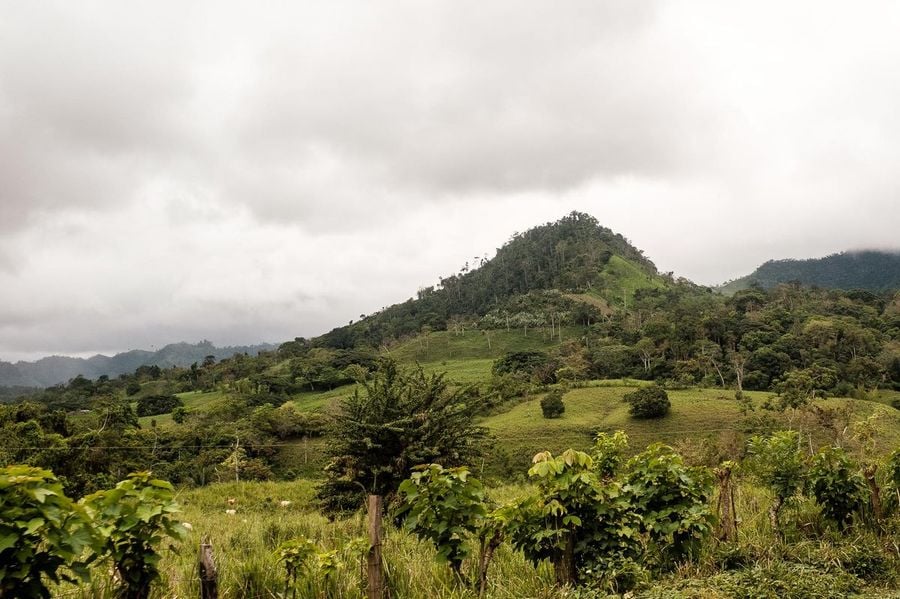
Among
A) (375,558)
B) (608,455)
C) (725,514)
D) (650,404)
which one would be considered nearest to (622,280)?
(650,404)

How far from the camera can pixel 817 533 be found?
7.85 m

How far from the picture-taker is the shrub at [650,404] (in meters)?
46.1

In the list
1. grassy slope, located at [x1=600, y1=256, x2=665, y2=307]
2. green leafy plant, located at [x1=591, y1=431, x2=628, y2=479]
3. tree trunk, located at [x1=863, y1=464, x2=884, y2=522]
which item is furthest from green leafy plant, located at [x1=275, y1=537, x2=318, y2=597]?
grassy slope, located at [x1=600, y1=256, x2=665, y2=307]

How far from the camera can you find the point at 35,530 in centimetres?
284

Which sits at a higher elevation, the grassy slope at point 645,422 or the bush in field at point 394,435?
the bush in field at point 394,435

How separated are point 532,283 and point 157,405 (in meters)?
83.8

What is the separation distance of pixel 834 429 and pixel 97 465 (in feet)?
149

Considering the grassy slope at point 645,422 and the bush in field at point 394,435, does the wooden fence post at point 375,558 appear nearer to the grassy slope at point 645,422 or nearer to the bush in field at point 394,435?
the bush in field at point 394,435

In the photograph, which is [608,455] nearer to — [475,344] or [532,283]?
[475,344]

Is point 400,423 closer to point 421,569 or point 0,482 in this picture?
point 421,569

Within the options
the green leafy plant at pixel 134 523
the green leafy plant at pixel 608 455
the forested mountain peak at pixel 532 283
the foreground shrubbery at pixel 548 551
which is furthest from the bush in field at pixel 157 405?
the green leafy plant at pixel 134 523

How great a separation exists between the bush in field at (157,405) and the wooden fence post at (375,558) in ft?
258

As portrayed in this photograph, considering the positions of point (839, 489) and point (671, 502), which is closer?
point (671, 502)

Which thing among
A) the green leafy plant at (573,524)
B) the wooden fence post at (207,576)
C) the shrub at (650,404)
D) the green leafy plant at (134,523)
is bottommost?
the shrub at (650,404)
